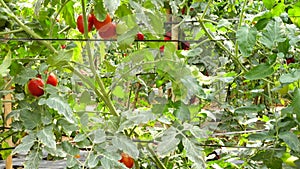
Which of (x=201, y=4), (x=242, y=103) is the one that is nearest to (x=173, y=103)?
(x=201, y=4)

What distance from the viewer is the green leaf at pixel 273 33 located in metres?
1.00

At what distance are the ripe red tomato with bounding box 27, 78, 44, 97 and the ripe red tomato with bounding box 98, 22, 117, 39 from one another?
0.21 metres

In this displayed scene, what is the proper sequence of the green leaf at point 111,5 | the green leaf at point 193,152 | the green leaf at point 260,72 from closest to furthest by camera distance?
the green leaf at point 111,5 → the green leaf at point 193,152 → the green leaf at point 260,72

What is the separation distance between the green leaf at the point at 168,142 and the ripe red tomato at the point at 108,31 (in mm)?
238

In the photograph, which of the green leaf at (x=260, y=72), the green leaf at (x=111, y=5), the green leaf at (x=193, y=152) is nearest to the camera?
the green leaf at (x=111, y=5)

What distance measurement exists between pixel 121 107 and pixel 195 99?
0.55ft

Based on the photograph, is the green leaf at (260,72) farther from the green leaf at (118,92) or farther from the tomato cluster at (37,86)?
the tomato cluster at (37,86)

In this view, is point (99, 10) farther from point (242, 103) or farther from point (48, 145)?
point (242, 103)

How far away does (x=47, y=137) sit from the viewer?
3.12ft

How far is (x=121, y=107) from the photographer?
1047mm

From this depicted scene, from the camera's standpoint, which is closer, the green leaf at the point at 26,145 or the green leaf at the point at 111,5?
the green leaf at the point at 111,5

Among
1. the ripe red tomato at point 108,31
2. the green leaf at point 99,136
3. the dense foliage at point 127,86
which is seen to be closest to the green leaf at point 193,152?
the dense foliage at point 127,86

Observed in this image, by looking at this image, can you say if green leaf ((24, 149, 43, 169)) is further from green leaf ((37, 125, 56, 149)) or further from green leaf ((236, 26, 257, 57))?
green leaf ((236, 26, 257, 57))

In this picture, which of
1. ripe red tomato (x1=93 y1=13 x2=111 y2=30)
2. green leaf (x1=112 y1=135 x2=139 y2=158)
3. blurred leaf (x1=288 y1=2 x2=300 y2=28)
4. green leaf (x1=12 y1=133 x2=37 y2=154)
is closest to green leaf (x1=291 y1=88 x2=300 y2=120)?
blurred leaf (x1=288 y1=2 x2=300 y2=28)
